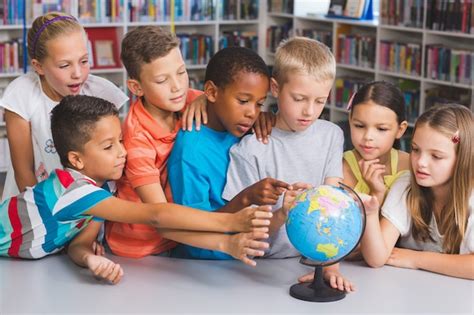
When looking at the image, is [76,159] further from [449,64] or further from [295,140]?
[449,64]

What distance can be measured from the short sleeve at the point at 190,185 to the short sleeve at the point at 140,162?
75mm

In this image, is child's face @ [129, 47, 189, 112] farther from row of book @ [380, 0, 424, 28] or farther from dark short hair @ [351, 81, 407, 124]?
row of book @ [380, 0, 424, 28]

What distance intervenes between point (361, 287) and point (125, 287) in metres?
0.75

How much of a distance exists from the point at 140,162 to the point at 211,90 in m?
0.36

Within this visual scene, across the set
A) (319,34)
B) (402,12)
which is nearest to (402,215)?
(402,12)

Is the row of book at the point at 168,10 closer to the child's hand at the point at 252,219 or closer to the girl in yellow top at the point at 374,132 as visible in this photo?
the girl in yellow top at the point at 374,132

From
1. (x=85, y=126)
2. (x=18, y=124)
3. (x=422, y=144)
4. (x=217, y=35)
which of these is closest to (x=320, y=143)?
(x=422, y=144)

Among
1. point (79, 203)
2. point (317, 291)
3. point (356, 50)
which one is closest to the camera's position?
point (317, 291)

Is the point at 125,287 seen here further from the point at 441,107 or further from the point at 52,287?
the point at 441,107

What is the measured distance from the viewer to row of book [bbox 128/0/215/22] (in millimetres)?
7926

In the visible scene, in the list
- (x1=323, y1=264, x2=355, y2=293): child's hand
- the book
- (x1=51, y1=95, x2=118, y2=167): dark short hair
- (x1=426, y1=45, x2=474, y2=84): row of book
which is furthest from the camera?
the book

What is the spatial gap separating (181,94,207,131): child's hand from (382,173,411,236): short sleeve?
0.70 meters

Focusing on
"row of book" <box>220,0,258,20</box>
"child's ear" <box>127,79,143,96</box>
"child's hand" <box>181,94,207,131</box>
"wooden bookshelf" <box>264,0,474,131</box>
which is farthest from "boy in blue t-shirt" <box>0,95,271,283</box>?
"row of book" <box>220,0,258,20</box>

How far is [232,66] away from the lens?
277 centimetres
